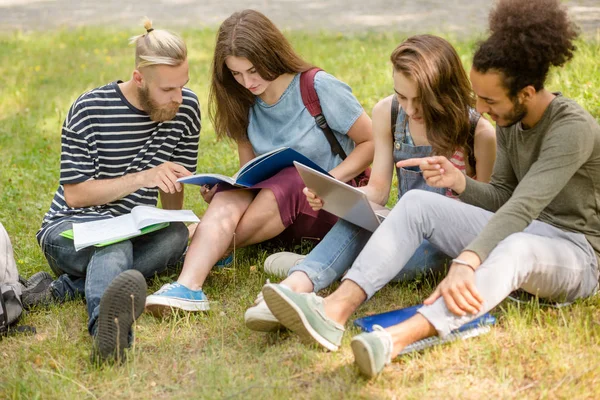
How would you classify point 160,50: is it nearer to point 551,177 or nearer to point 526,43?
point 526,43

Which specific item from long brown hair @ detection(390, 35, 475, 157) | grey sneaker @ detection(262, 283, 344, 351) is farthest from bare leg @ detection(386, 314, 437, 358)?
long brown hair @ detection(390, 35, 475, 157)

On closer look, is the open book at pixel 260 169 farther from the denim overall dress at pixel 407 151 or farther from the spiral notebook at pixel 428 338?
the spiral notebook at pixel 428 338

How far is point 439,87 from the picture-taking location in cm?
339

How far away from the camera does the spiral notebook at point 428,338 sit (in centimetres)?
281

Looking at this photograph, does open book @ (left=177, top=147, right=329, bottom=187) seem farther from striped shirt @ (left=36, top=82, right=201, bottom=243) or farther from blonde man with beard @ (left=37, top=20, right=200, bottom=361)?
striped shirt @ (left=36, top=82, right=201, bottom=243)

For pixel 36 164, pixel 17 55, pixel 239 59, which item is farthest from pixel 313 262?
pixel 17 55

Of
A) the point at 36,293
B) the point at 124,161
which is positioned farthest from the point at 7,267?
the point at 124,161

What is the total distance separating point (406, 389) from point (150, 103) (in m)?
1.89

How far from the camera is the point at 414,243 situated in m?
3.04

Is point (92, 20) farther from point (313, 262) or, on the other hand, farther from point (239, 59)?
A: point (313, 262)

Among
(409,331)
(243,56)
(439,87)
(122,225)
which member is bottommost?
(409,331)

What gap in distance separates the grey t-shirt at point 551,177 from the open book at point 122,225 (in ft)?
4.17

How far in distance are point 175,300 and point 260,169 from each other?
739 millimetres

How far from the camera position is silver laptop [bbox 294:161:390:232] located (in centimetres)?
312
